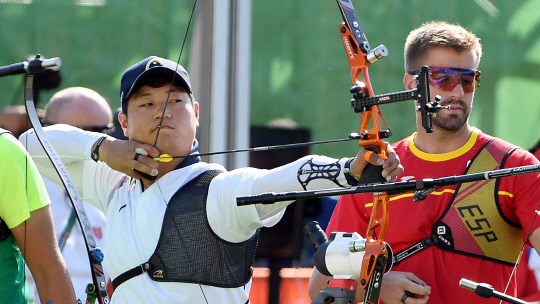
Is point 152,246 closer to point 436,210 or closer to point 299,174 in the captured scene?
point 299,174

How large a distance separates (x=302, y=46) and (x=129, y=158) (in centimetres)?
129

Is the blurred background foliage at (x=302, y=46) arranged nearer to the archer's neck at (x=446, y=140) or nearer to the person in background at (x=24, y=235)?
the archer's neck at (x=446, y=140)

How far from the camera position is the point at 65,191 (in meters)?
3.02

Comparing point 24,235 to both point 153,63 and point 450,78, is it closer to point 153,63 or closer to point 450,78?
point 153,63

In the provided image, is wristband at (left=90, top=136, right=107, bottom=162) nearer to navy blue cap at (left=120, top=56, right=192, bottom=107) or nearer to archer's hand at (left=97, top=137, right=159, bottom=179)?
archer's hand at (left=97, top=137, right=159, bottom=179)

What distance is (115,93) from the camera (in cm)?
322

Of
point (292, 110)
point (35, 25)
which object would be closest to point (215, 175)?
point (292, 110)

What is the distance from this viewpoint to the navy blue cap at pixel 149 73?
2254mm

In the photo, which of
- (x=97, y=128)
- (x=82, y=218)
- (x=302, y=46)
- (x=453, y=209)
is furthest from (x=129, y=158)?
(x=302, y=46)

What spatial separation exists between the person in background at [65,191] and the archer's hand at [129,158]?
0.73 m

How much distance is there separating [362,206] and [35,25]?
1.60 meters

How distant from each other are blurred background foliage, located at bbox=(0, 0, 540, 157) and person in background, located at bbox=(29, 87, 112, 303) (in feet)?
0.19

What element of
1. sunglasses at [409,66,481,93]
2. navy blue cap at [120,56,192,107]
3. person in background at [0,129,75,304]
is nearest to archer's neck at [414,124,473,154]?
sunglasses at [409,66,481,93]

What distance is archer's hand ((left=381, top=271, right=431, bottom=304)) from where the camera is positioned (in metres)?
2.04
